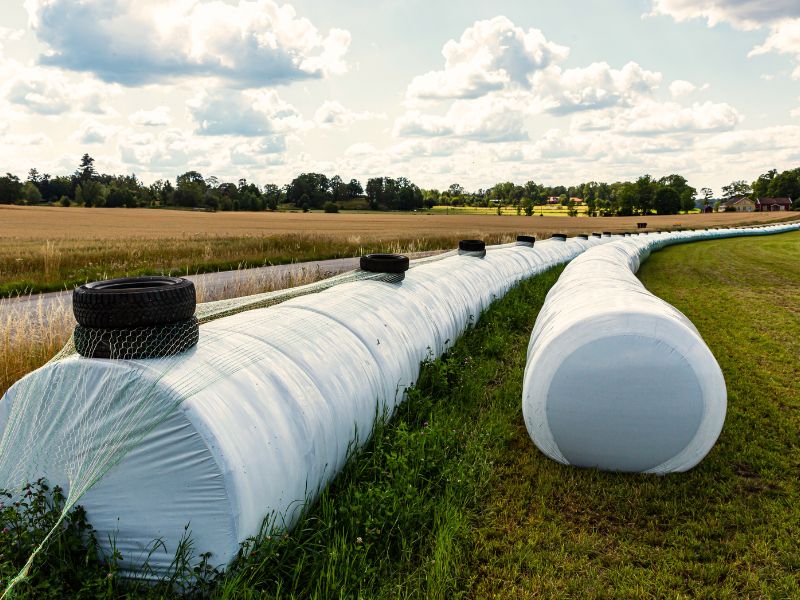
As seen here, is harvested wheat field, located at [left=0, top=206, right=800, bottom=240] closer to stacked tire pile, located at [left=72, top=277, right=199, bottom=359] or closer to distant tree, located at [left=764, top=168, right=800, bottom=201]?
stacked tire pile, located at [left=72, top=277, right=199, bottom=359]

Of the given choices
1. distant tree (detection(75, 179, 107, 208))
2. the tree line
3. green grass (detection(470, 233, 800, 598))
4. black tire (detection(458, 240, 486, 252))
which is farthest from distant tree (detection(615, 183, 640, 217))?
green grass (detection(470, 233, 800, 598))

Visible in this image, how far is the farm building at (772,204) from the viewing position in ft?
460

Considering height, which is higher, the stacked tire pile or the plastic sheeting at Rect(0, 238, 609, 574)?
the stacked tire pile

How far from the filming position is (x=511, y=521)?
15.0ft

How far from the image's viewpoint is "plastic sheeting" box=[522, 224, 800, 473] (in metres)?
4.97

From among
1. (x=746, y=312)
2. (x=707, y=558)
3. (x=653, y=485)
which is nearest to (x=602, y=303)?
(x=653, y=485)

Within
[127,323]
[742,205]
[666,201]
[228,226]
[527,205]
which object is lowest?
[127,323]

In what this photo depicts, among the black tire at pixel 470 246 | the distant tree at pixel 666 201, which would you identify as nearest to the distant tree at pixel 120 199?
the black tire at pixel 470 246

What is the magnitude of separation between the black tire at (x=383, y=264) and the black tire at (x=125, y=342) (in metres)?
4.29

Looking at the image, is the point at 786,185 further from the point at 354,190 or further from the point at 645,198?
the point at 354,190

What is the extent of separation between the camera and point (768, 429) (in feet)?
21.1

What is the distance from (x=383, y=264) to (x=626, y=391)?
3.64m

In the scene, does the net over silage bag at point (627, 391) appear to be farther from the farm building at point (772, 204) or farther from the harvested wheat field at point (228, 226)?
the farm building at point (772, 204)

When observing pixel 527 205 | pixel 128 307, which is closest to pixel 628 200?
pixel 527 205
